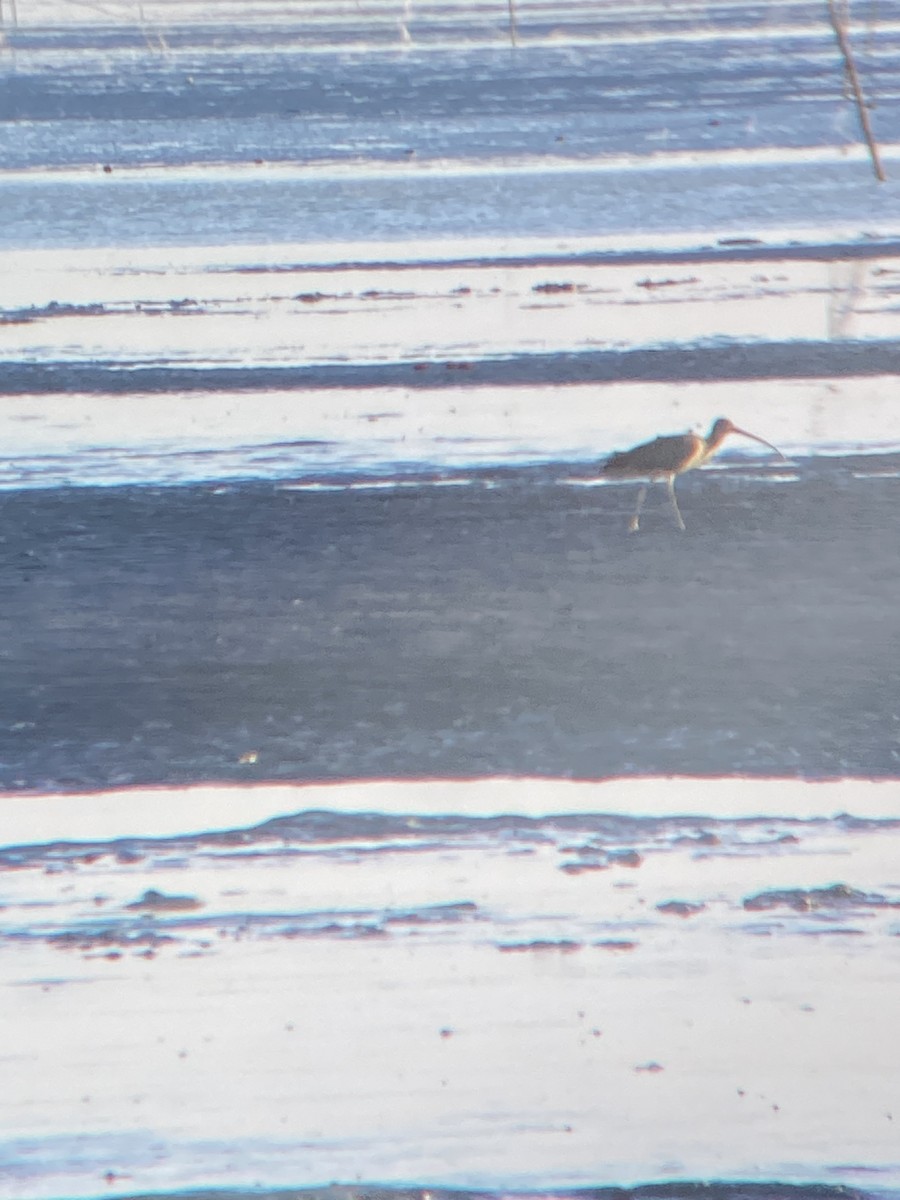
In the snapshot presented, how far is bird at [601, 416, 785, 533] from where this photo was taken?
379 centimetres

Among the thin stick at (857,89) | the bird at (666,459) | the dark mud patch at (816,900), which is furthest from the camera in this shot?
the thin stick at (857,89)

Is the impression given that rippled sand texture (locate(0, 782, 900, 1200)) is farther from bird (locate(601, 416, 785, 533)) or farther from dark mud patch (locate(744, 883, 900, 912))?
bird (locate(601, 416, 785, 533))

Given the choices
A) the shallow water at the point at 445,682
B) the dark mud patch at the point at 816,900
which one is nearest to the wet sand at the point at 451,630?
the shallow water at the point at 445,682

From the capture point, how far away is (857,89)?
695 cm

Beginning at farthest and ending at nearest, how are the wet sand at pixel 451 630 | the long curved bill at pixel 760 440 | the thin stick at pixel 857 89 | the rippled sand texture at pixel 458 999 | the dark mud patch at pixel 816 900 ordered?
the thin stick at pixel 857 89, the long curved bill at pixel 760 440, the wet sand at pixel 451 630, the dark mud patch at pixel 816 900, the rippled sand texture at pixel 458 999

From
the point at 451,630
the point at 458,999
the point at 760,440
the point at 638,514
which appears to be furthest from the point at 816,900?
the point at 760,440

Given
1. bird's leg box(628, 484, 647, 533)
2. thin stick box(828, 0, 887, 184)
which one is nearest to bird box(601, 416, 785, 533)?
bird's leg box(628, 484, 647, 533)

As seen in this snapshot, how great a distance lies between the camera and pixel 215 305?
17.1 ft

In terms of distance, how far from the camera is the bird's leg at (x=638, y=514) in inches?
144

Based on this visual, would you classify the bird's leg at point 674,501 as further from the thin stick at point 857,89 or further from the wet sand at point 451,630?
the thin stick at point 857,89

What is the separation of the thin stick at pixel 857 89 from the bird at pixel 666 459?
10.0 ft

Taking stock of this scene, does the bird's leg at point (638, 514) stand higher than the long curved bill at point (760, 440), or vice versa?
the long curved bill at point (760, 440)

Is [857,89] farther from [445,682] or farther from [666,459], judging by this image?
[445,682]

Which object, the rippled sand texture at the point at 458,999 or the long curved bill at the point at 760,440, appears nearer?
the rippled sand texture at the point at 458,999
